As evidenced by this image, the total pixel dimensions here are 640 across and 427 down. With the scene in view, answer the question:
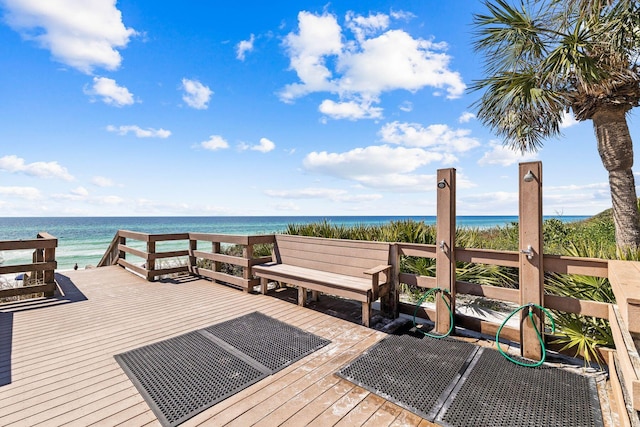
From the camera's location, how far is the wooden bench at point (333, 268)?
311cm

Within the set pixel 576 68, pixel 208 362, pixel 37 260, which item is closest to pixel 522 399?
pixel 208 362

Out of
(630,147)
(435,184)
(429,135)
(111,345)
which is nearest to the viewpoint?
(111,345)

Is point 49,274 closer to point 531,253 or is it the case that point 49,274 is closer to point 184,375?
point 184,375

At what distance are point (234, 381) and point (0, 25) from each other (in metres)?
9.03

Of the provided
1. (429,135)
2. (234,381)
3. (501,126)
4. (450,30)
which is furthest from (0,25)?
(429,135)

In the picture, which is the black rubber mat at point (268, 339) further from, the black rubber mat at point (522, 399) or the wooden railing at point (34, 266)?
the wooden railing at point (34, 266)

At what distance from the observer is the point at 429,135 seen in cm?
1005

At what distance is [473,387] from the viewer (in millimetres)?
1966

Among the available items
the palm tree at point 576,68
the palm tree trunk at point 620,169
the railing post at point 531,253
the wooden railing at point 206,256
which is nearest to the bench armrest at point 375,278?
the railing post at point 531,253

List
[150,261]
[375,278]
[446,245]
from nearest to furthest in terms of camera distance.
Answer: [446,245], [375,278], [150,261]

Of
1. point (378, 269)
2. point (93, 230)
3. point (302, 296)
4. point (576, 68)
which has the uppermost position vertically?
point (576, 68)

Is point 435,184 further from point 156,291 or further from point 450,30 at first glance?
point 450,30

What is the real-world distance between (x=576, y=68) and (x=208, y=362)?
576 centimetres

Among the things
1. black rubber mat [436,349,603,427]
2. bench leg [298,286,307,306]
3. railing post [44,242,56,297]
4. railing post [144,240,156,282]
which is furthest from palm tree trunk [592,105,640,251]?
railing post [44,242,56,297]
